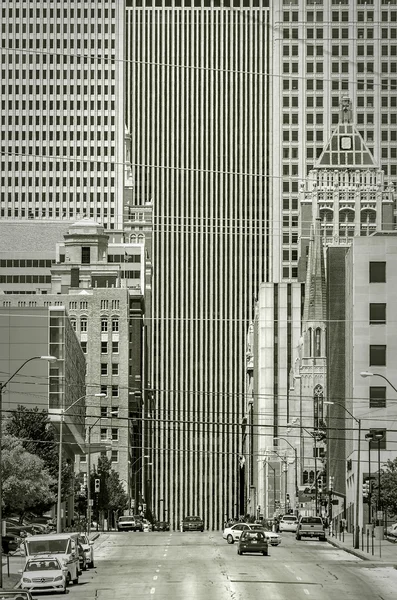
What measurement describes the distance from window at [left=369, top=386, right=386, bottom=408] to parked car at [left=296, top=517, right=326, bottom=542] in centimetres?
3295

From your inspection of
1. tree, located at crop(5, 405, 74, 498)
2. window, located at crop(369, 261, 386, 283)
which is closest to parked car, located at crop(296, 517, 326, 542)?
tree, located at crop(5, 405, 74, 498)

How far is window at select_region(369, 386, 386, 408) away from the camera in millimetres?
137625

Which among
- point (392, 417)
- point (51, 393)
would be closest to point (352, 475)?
point (392, 417)

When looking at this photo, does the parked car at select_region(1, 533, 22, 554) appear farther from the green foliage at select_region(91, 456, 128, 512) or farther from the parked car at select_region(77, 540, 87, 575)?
the green foliage at select_region(91, 456, 128, 512)

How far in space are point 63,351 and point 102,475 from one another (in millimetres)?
18856

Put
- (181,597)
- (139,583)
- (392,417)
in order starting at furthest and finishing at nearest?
(392,417)
(139,583)
(181,597)

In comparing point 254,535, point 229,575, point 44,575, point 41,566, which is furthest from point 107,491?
point 44,575

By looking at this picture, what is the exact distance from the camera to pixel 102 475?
16800cm

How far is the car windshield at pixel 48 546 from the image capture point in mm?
61031

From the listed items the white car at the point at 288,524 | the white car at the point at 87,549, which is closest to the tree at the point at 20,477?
the white car at the point at 87,549

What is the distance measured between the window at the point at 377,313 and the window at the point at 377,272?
2.32 metres

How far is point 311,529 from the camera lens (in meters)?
104

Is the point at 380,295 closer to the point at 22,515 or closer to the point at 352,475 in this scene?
the point at 352,475

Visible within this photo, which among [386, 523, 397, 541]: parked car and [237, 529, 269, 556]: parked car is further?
[386, 523, 397, 541]: parked car
